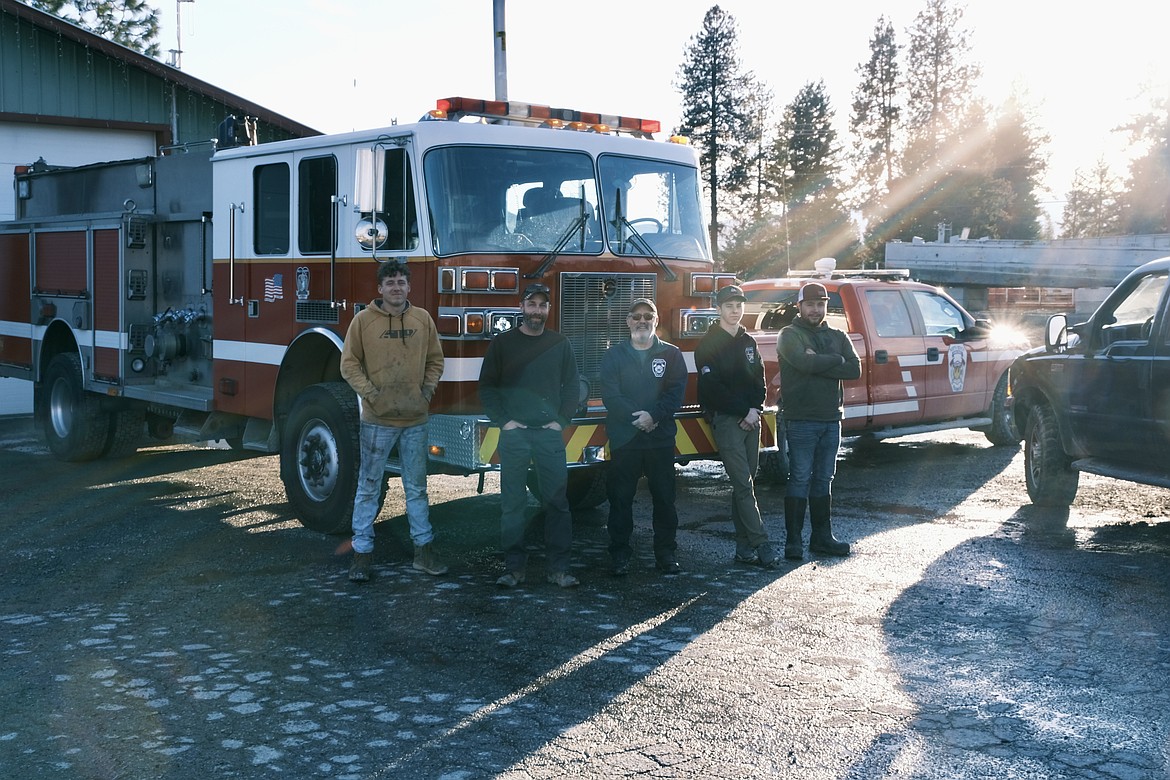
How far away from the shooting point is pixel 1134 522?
9.30m

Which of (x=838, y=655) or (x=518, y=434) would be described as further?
(x=518, y=434)

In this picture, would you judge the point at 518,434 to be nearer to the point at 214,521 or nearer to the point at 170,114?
the point at 214,521

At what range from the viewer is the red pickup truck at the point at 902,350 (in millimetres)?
11500

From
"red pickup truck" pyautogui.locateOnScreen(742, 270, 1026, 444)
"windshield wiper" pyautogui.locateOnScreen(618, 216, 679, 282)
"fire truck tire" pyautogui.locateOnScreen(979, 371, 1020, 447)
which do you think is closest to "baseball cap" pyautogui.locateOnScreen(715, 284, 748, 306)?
"windshield wiper" pyautogui.locateOnScreen(618, 216, 679, 282)

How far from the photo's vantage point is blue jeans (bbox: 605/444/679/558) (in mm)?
7547

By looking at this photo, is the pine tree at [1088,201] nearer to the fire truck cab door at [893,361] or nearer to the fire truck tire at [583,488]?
the fire truck cab door at [893,361]

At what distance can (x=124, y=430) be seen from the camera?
12367mm

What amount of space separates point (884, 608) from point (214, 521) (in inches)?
205

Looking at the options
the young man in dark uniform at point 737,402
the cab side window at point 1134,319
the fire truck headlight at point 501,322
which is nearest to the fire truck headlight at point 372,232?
the fire truck headlight at point 501,322

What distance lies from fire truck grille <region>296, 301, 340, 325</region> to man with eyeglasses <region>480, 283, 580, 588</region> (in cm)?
165

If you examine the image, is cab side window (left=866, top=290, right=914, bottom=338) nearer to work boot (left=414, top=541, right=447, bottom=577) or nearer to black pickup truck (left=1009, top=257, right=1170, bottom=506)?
black pickup truck (left=1009, top=257, right=1170, bottom=506)

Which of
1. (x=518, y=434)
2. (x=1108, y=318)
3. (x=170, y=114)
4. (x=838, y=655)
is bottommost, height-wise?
(x=838, y=655)

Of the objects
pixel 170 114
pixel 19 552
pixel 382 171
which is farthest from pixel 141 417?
pixel 170 114

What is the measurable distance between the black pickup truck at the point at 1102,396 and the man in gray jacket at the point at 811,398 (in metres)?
2.25
